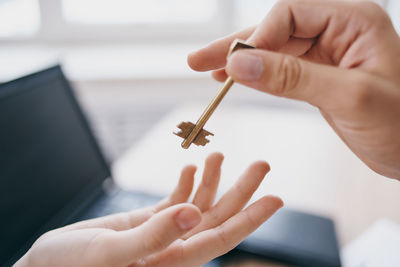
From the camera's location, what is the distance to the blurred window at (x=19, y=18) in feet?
6.19

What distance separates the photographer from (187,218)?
1.47 ft

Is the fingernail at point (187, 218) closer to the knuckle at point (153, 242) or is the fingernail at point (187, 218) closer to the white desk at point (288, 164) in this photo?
the knuckle at point (153, 242)

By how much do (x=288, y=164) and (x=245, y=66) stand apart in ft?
2.46

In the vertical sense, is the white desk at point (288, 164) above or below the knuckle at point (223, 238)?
below

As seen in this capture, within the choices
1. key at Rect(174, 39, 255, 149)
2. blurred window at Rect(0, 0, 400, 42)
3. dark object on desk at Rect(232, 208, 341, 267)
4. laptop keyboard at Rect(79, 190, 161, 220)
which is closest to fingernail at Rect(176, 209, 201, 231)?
key at Rect(174, 39, 255, 149)

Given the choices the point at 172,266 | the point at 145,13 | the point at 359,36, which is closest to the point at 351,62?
the point at 359,36

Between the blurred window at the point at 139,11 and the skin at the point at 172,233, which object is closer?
the skin at the point at 172,233

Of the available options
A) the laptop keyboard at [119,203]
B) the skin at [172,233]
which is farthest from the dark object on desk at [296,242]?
the laptop keyboard at [119,203]

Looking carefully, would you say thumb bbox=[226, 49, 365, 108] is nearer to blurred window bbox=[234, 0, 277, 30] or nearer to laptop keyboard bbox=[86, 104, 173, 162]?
laptop keyboard bbox=[86, 104, 173, 162]

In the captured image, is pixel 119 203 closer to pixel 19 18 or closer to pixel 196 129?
pixel 196 129

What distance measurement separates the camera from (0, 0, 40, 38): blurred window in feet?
6.19

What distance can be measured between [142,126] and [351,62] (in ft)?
4.61

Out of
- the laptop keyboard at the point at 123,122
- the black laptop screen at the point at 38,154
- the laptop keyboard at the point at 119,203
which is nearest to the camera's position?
the black laptop screen at the point at 38,154

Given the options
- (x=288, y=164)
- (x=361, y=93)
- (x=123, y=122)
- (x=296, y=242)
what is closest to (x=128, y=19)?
(x=123, y=122)
